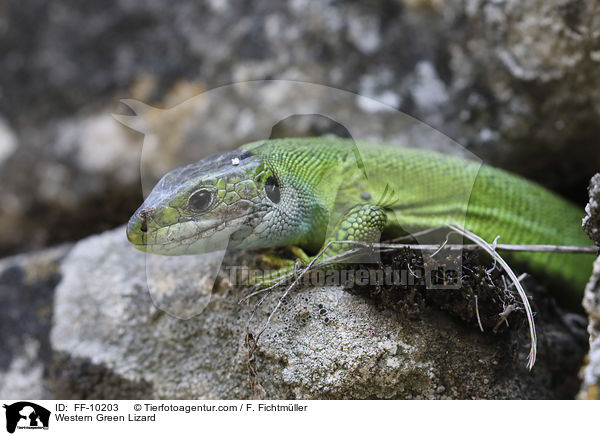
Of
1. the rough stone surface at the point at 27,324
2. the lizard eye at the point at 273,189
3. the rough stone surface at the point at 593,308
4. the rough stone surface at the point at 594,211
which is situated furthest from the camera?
the rough stone surface at the point at 27,324

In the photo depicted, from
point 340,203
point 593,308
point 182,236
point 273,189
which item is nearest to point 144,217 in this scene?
point 182,236

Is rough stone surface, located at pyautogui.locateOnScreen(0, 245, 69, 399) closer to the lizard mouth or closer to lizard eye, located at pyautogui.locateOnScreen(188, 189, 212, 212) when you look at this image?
the lizard mouth

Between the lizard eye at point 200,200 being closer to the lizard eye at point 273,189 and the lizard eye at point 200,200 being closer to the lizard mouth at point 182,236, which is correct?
the lizard mouth at point 182,236

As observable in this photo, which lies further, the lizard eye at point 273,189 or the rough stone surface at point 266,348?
the lizard eye at point 273,189

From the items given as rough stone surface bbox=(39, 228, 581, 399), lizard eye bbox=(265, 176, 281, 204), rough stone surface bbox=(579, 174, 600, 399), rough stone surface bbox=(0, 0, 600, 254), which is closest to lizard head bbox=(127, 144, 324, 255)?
lizard eye bbox=(265, 176, 281, 204)

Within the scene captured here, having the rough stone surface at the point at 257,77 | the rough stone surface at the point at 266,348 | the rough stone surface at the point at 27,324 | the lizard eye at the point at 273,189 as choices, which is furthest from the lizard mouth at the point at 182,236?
the rough stone surface at the point at 257,77

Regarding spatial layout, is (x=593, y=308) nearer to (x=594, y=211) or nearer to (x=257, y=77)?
(x=594, y=211)
